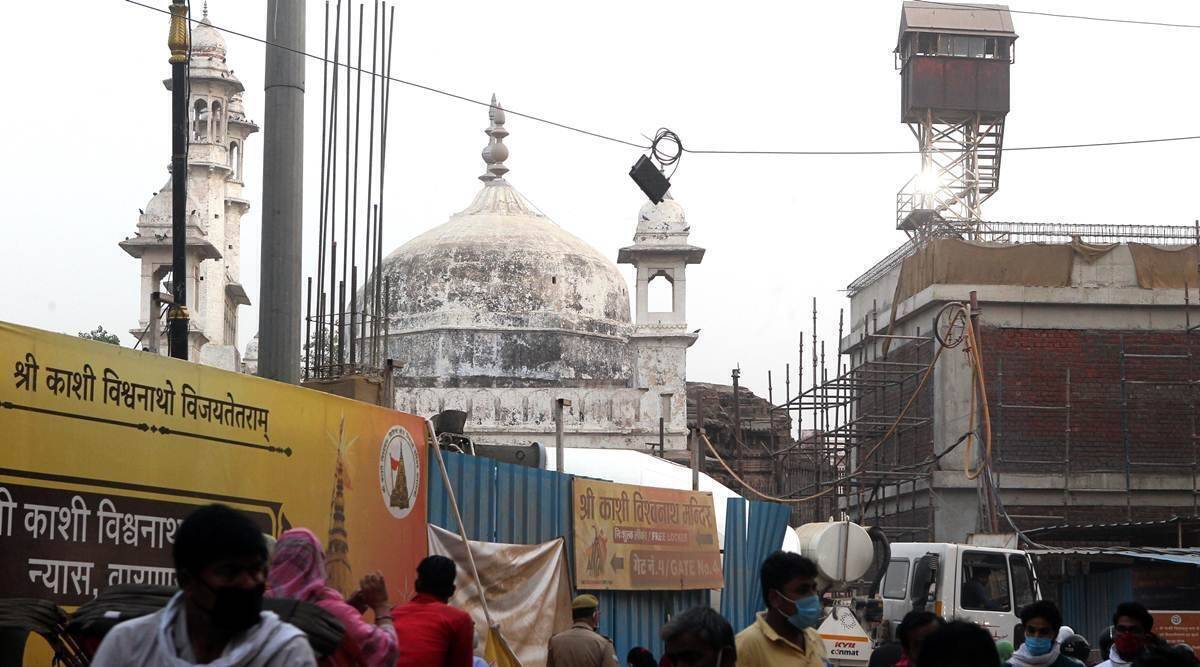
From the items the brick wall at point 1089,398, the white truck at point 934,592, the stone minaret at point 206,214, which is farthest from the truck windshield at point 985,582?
the stone minaret at point 206,214

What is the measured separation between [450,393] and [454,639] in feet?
89.7

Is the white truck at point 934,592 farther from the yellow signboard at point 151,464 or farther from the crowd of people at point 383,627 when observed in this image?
the crowd of people at point 383,627

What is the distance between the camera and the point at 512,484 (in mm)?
9508

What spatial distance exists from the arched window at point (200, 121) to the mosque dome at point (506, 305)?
202 inches

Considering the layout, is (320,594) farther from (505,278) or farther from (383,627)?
(505,278)

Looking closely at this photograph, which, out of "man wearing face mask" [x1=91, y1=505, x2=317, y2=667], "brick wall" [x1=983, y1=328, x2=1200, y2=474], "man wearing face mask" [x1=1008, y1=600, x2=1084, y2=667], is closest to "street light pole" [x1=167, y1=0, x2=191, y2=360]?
"man wearing face mask" [x1=1008, y1=600, x2=1084, y2=667]

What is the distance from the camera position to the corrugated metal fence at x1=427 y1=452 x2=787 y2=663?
8.84 meters

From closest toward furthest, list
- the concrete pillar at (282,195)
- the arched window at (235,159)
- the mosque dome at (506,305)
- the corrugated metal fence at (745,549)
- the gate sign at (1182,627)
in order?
the concrete pillar at (282,195), the corrugated metal fence at (745,549), the gate sign at (1182,627), the mosque dome at (506,305), the arched window at (235,159)

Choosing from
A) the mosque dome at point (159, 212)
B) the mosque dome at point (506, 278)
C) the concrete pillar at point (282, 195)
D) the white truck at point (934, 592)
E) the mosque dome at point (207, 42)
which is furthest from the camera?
the mosque dome at point (506, 278)

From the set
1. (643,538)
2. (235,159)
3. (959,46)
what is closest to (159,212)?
(235,159)

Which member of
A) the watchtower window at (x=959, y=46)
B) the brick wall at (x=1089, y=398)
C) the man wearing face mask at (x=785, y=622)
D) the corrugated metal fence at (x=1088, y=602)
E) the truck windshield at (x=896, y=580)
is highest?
the watchtower window at (x=959, y=46)

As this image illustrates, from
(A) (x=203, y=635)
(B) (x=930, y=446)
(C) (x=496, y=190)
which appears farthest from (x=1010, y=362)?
(A) (x=203, y=635)

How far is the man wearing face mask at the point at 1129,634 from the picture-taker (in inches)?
264

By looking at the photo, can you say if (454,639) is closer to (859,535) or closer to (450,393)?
(859,535)
